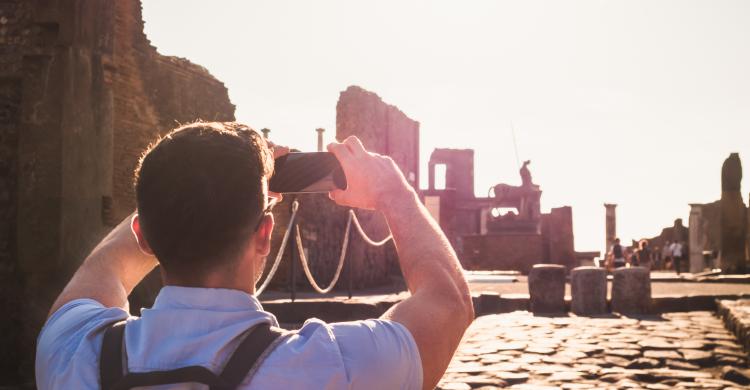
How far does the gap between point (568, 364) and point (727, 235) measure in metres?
19.5

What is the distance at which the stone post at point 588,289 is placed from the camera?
10.2m

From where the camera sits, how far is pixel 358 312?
9133mm

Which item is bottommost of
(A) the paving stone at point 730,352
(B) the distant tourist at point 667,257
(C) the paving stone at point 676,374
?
(C) the paving stone at point 676,374

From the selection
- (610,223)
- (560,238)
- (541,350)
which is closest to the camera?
(541,350)

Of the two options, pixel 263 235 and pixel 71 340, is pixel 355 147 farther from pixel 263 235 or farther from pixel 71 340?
pixel 71 340

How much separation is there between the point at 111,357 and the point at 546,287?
966 cm

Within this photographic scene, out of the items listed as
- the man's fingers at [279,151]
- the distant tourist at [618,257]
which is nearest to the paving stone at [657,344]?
the man's fingers at [279,151]

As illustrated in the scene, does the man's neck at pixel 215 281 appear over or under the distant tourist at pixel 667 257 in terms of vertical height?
under

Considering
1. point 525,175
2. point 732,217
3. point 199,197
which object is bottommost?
point 199,197

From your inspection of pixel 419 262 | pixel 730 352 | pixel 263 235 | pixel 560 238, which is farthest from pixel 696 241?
pixel 263 235

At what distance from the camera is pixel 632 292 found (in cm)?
1027

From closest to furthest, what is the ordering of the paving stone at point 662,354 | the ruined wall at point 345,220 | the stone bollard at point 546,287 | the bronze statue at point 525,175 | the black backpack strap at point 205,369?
1. the black backpack strap at point 205,369
2. the paving stone at point 662,354
3. the stone bollard at point 546,287
4. the ruined wall at point 345,220
5. the bronze statue at point 525,175

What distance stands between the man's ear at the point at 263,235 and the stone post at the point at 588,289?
30.5 ft

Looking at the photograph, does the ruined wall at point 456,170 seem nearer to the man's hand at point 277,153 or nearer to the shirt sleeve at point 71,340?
the man's hand at point 277,153
